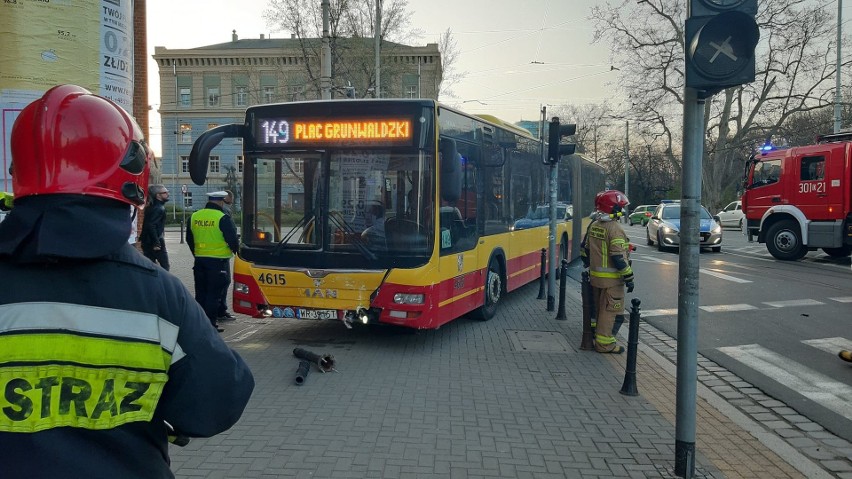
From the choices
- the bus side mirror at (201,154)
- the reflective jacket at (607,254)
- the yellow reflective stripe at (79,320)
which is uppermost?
the bus side mirror at (201,154)

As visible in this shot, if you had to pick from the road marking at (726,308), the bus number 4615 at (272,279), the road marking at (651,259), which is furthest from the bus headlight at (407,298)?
the road marking at (651,259)

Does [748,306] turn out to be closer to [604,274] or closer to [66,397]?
[604,274]

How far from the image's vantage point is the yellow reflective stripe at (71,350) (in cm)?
159

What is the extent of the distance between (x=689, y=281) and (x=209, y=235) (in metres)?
6.68

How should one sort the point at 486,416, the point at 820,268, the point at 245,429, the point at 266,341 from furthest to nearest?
the point at 820,268 → the point at 266,341 → the point at 486,416 → the point at 245,429

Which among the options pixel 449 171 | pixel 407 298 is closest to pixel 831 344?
pixel 449 171

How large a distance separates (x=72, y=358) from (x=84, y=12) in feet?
15.9

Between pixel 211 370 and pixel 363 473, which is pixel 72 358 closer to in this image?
pixel 211 370

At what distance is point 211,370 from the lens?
178cm

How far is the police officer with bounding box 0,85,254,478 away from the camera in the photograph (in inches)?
62.3

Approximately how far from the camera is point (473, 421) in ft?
18.4

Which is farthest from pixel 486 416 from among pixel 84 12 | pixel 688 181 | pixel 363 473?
pixel 84 12

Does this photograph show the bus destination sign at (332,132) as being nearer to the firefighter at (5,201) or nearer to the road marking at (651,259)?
the firefighter at (5,201)

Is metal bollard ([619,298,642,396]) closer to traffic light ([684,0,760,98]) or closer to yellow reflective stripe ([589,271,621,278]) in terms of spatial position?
yellow reflective stripe ([589,271,621,278])
